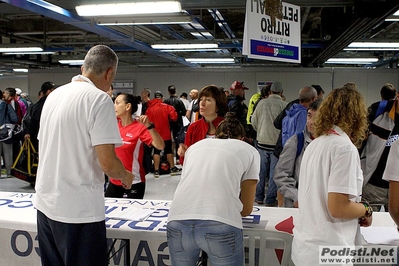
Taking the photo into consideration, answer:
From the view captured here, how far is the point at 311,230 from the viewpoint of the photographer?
162cm

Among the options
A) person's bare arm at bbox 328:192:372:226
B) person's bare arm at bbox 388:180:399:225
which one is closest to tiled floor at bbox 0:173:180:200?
person's bare arm at bbox 388:180:399:225

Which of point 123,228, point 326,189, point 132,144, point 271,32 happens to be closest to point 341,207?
point 326,189

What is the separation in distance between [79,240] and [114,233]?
497mm

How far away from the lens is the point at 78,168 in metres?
1.76

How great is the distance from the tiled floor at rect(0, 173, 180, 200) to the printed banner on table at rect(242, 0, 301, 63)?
2.83 metres

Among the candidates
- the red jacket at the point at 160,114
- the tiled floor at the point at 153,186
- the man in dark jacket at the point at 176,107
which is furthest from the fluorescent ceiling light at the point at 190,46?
the tiled floor at the point at 153,186

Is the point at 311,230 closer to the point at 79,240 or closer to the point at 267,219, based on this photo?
the point at 267,219

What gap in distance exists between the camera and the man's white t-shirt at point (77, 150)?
1740mm

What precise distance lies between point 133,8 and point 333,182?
396cm

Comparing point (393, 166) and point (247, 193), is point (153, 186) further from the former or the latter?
point (393, 166)

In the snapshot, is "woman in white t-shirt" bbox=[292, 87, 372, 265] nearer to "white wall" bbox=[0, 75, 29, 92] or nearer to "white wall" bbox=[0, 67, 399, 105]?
"white wall" bbox=[0, 67, 399, 105]

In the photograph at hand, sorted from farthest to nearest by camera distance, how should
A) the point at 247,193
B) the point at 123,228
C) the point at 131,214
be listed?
the point at 131,214, the point at 123,228, the point at 247,193

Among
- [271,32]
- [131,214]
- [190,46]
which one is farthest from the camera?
[190,46]

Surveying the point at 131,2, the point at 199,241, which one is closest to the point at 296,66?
the point at 131,2
